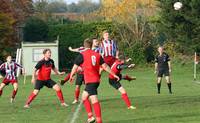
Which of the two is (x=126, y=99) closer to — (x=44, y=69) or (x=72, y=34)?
(x=44, y=69)

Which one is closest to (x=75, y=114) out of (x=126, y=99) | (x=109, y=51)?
A: (x=126, y=99)

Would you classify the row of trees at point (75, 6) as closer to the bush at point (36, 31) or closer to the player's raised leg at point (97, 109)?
the bush at point (36, 31)

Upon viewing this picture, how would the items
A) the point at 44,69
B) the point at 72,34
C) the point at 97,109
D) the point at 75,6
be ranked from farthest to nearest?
the point at 75,6, the point at 72,34, the point at 44,69, the point at 97,109

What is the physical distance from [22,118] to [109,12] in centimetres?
5149

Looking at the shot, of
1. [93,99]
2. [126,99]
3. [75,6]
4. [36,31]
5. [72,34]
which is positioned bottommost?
[126,99]

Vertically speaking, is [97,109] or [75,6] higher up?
[75,6]

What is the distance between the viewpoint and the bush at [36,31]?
64.6 m

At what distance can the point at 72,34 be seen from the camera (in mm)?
61781

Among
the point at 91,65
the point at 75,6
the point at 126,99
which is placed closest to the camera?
the point at 91,65

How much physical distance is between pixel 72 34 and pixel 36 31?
5.47 meters

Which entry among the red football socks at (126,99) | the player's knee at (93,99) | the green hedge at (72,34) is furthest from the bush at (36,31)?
the player's knee at (93,99)

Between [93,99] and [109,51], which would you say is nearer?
[93,99]

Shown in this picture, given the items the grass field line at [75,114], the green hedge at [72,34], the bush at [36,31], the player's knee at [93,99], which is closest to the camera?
the player's knee at [93,99]

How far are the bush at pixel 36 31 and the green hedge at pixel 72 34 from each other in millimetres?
1918
